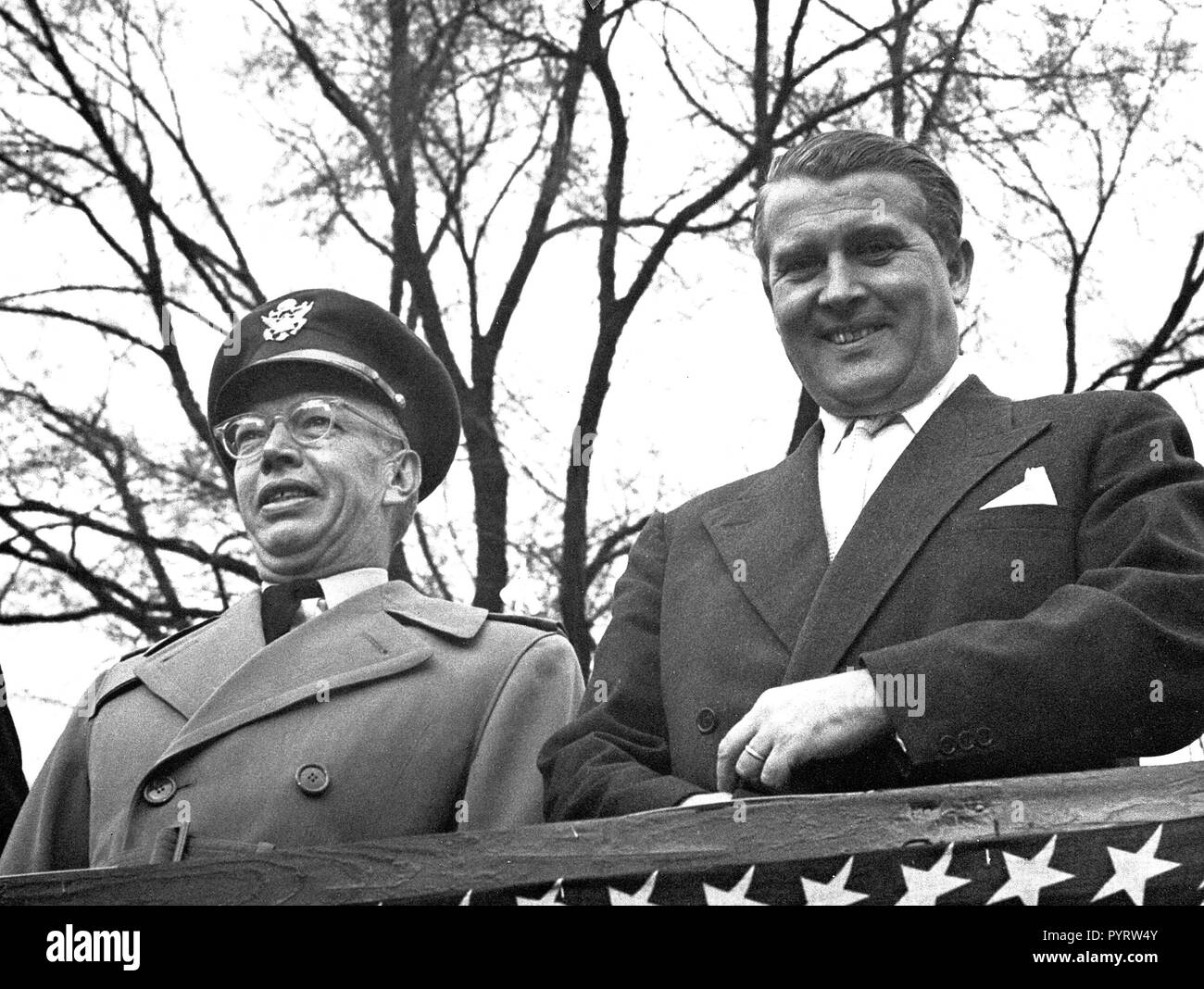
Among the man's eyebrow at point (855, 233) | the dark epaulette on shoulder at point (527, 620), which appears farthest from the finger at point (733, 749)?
the dark epaulette on shoulder at point (527, 620)

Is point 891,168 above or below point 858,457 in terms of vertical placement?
above

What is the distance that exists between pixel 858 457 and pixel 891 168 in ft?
1.57

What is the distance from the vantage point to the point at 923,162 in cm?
344

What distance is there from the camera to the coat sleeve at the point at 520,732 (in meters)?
3.56

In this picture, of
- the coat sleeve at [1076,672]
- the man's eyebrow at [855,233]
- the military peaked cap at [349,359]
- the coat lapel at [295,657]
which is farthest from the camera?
the military peaked cap at [349,359]

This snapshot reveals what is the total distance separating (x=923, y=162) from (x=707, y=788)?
1.11 metres

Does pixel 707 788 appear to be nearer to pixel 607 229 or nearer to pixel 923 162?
pixel 923 162

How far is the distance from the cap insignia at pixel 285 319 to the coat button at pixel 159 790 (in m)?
1.02

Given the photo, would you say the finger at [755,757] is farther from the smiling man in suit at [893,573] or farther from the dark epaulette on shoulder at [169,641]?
the dark epaulette on shoulder at [169,641]

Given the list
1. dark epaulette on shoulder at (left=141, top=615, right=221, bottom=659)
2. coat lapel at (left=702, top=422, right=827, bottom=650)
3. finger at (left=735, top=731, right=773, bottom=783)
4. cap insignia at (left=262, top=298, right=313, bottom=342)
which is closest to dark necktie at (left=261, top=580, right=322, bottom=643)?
dark epaulette on shoulder at (left=141, top=615, right=221, bottom=659)

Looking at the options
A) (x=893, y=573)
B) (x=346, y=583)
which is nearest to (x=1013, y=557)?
(x=893, y=573)

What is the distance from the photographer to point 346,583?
3.93m

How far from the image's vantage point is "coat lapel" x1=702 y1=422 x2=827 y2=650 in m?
3.21

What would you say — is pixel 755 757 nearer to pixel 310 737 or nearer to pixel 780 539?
pixel 780 539
